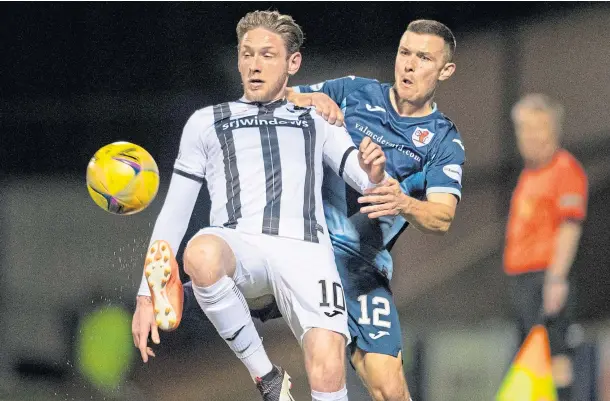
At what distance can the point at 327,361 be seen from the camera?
3.46 metres

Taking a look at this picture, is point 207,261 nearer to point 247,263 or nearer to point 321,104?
point 247,263

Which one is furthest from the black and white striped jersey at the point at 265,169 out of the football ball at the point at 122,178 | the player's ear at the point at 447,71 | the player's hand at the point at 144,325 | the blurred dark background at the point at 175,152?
the player's ear at the point at 447,71

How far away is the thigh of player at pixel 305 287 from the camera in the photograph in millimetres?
3488

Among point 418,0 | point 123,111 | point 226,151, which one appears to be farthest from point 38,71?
point 418,0

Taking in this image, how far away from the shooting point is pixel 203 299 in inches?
134

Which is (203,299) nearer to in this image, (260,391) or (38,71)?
(260,391)

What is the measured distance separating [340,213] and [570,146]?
1048 mm

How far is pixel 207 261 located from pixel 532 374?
5.04ft

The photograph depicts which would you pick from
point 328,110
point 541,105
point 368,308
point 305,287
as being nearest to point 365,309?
point 368,308

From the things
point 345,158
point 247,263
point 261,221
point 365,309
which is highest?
point 345,158

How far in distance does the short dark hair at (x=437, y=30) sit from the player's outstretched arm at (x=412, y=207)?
618mm

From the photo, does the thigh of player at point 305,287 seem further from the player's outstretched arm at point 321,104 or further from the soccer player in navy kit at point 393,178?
the player's outstretched arm at point 321,104

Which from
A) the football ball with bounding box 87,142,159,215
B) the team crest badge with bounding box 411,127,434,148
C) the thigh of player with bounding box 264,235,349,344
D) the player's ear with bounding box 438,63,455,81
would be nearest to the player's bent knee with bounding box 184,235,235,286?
the thigh of player with bounding box 264,235,349,344

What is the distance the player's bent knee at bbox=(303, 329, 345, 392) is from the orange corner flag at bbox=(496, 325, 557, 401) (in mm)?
847
